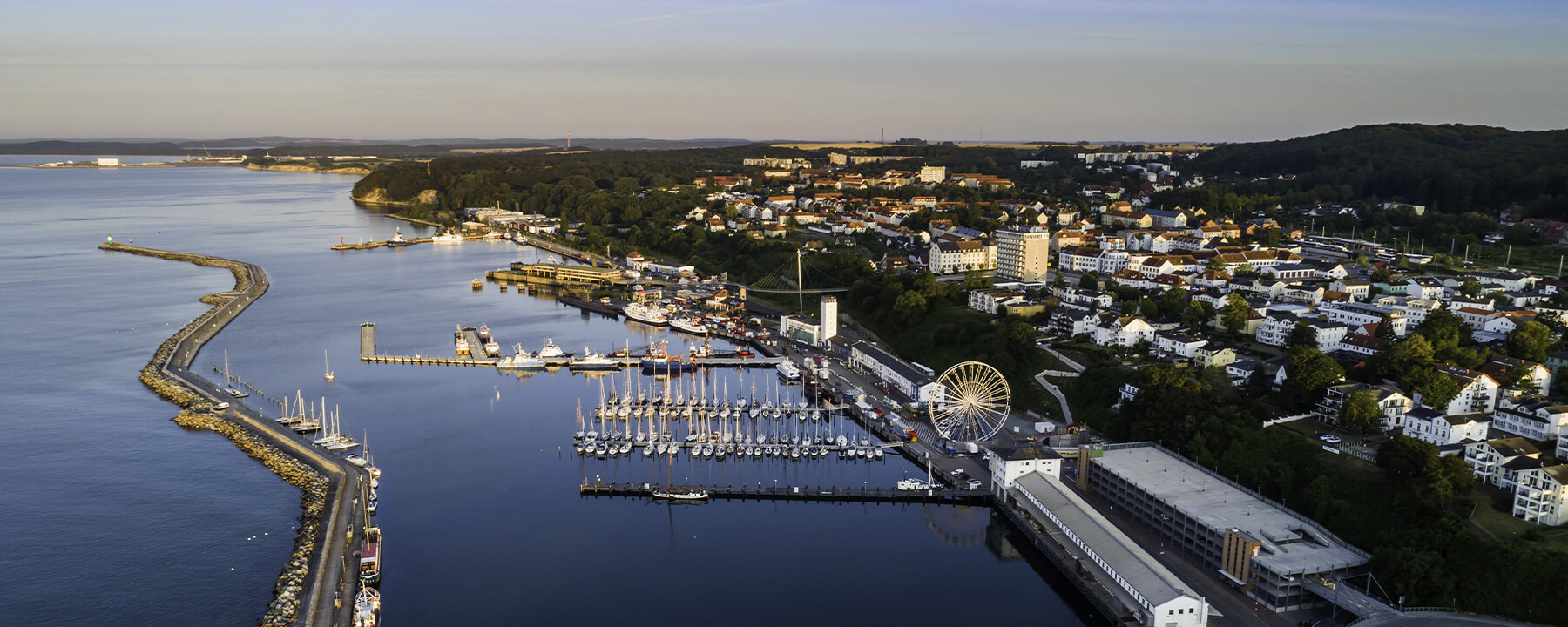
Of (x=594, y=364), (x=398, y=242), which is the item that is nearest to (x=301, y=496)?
(x=594, y=364)

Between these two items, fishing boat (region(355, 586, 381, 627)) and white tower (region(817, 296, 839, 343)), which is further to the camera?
white tower (region(817, 296, 839, 343))

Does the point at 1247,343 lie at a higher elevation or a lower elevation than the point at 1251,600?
higher

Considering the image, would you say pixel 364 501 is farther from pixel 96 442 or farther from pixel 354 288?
pixel 354 288

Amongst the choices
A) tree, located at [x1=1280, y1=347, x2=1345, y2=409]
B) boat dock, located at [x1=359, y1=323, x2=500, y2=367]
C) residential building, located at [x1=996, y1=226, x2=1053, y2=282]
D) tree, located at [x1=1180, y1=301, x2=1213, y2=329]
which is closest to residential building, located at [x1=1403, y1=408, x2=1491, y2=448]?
tree, located at [x1=1280, y1=347, x2=1345, y2=409]

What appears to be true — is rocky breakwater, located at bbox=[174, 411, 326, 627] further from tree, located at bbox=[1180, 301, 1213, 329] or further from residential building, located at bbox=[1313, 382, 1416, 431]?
tree, located at bbox=[1180, 301, 1213, 329]

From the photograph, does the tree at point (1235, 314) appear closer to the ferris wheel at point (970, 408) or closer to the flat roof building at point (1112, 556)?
the ferris wheel at point (970, 408)

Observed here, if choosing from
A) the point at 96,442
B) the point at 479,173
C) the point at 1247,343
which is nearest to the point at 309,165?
the point at 479,173
